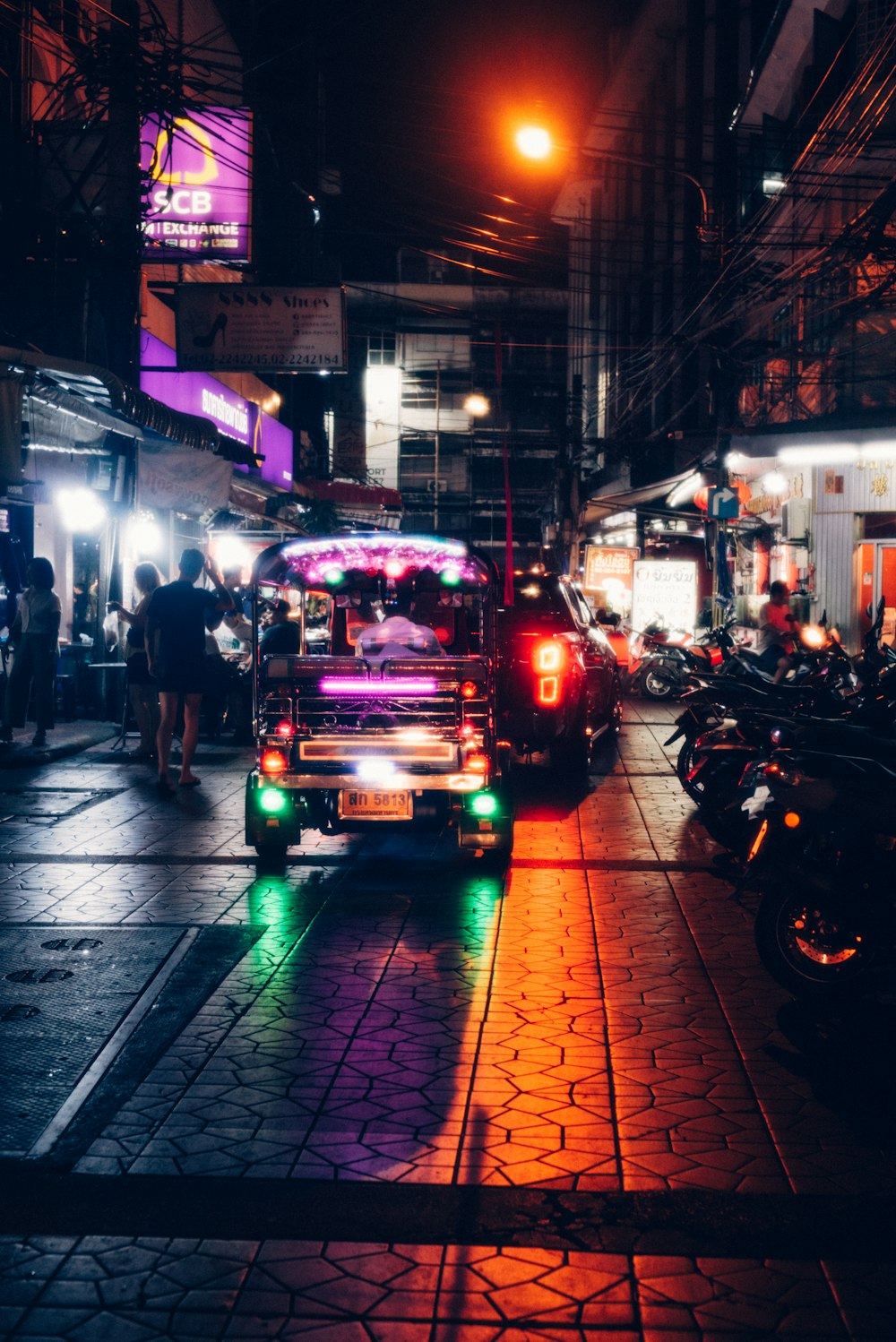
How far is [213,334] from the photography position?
693 inches

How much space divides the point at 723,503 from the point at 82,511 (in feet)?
32.1

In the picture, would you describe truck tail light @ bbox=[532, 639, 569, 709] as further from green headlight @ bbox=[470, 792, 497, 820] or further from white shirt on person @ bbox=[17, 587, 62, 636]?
white shirt on person @ bbox=[17, 587, 62, 636]

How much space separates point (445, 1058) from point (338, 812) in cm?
344

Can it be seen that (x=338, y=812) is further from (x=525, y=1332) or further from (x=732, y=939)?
(x=525, y=1332)

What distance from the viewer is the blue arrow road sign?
805 inches

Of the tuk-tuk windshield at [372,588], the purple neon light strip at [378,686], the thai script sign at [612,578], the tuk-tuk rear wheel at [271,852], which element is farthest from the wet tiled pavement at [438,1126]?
the thai script sign at [612,578]

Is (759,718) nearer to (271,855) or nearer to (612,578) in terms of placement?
(271,855)

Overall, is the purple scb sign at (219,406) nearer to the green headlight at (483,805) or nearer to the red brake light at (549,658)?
the red brake light at (549,658)

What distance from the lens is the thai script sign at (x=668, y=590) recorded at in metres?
27.7

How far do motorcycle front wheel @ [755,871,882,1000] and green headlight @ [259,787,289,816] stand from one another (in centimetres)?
373

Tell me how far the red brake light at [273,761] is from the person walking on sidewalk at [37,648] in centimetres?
703

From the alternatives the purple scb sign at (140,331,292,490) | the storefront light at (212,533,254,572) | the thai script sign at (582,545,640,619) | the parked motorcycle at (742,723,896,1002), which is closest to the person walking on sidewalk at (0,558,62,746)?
the purple scb sign at (140,331,292,490)

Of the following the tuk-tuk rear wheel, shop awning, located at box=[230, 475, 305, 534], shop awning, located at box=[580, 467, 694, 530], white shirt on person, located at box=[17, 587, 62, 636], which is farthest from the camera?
shop awning, located at box=[580, 467, 694, 530]

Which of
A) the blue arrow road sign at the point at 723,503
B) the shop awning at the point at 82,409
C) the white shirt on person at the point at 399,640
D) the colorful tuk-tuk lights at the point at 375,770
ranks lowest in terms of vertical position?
the colorful tuk-tuk lights at the point at 375,770
